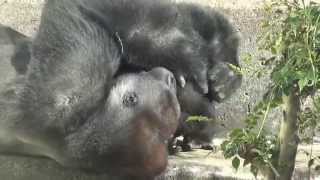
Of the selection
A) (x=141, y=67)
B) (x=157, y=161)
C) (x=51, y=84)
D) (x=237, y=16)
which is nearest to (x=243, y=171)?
(x=157, y=161)

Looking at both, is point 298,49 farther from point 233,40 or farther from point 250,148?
point 233,40

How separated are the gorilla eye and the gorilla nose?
0.25 feet

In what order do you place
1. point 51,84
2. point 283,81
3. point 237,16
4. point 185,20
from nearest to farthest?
point 283,81 → point 51,84 → point 185,20 → point 237,16

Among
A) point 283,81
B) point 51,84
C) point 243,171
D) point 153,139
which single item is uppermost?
point 283,81

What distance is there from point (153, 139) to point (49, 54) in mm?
341

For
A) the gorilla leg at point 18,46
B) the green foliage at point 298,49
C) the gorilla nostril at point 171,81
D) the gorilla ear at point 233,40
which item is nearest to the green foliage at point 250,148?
the green foliage at point 298,49

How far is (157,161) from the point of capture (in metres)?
1.78

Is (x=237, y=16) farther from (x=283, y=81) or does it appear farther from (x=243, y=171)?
(x=283, y=81)

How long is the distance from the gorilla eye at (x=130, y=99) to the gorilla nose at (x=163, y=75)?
3.0 inches

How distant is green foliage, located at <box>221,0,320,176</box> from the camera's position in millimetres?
1456

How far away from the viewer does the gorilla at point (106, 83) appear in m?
1.75

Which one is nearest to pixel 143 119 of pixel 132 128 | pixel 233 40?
pixel 132 128

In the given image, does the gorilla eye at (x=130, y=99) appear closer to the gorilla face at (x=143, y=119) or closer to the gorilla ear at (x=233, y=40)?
the gorilla face at (x=143, y=119)

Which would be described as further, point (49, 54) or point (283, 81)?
point (49, 54)
